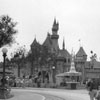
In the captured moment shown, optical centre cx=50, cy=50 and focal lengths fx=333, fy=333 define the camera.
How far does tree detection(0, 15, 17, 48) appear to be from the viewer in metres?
36.8

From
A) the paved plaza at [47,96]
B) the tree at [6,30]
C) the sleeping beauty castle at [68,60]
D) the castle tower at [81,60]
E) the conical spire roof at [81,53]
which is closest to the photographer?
the paved plaza at [47,96]

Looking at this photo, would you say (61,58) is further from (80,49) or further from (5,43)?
(5,43)

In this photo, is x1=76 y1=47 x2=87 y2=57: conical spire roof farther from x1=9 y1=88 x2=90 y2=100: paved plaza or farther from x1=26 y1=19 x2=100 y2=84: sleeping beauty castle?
x1=9 y1=88 x2=90 y2=100: paved plaza

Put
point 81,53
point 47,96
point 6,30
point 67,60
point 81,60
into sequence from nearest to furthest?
point 47,96 → point 6,30 → point 67,60 → point 81,60 → point 81,53

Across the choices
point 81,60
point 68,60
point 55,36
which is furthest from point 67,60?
point 55,36

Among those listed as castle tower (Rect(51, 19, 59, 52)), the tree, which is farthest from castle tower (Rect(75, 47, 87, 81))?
the tree

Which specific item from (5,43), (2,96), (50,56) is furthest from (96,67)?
(2,96)

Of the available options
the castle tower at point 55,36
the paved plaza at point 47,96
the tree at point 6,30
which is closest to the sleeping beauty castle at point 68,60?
the castle tower at point 55,36

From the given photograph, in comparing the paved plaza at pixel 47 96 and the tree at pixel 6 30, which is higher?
the tree at pixel 6 30

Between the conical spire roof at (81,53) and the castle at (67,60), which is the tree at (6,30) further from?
the conical spire roof at (81,53)

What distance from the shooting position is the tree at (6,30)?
121ft

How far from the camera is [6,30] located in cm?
3694

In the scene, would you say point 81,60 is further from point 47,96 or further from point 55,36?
point 47,96

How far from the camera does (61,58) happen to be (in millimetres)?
127750
